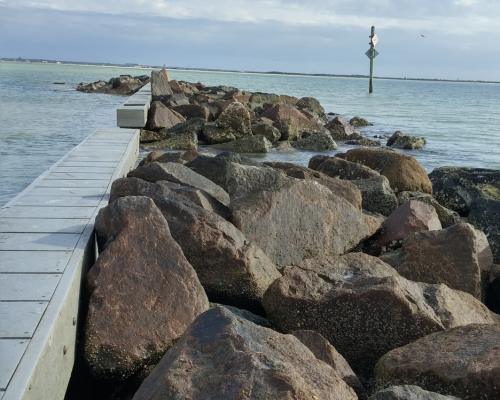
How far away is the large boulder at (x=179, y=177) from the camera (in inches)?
226

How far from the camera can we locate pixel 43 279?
360 cm

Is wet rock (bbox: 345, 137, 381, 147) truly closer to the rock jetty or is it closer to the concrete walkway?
the rock jetty

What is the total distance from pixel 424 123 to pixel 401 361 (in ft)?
89.9

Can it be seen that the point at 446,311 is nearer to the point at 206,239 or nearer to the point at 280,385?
the point at 206,239

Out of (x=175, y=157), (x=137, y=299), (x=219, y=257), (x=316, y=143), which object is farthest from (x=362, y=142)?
(x=137, y=299)

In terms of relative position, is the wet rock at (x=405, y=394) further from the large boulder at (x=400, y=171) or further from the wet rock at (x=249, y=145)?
the wet rock at (x=249, y=145)

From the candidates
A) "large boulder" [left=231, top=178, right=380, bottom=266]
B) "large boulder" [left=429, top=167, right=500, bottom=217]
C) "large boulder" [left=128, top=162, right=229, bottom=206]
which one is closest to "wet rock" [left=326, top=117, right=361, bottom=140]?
"large boulder" [left=429, top=167, right=500, bottom=217]

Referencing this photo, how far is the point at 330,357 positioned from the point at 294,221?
2.06 m

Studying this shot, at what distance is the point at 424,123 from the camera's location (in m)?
29.3

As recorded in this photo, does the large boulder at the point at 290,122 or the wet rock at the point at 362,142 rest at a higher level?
the large boulder at the point at 290,122

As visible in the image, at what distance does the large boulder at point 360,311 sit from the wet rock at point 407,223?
6.45 feet

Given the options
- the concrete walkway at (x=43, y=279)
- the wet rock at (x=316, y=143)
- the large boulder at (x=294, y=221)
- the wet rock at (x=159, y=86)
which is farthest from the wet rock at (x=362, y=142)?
the large boulder at (x=294, y=221)

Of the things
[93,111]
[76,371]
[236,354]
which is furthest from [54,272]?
[93,111]

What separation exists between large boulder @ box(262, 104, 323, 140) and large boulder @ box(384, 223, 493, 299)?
12223 mm
